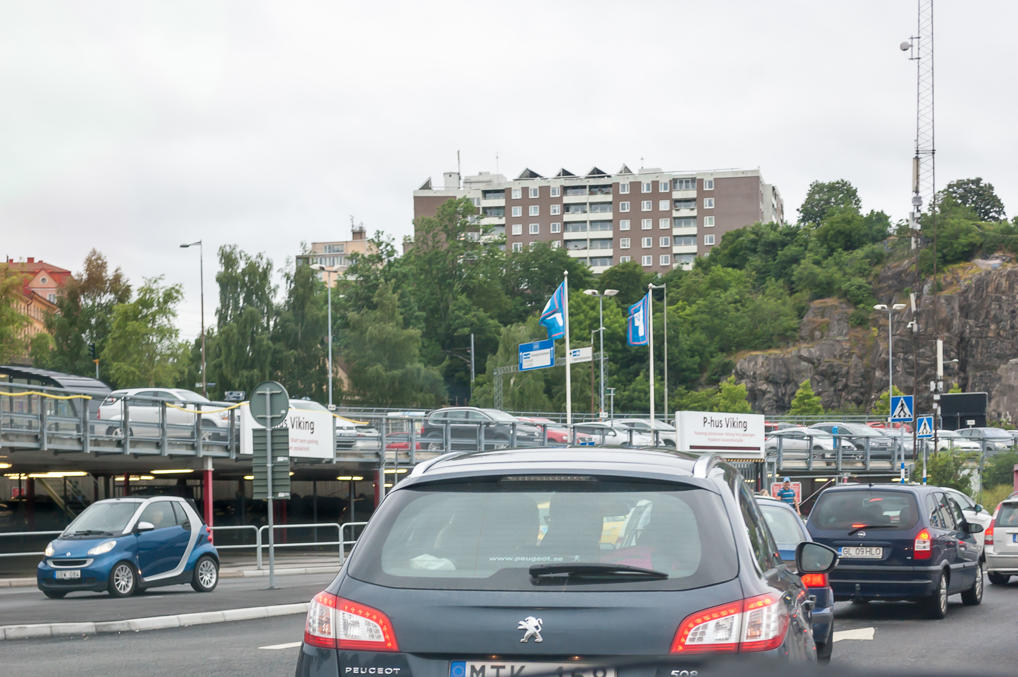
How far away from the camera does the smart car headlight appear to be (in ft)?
69.8

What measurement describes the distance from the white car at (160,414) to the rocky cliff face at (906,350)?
8003 centimetres

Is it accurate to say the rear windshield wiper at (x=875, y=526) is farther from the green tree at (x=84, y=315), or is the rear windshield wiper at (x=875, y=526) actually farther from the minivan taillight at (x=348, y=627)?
the green tree at (x=84, y=315)

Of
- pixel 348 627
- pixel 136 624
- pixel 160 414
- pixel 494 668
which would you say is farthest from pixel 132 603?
pixel 160 414

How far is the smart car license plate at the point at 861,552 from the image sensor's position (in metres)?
16.7

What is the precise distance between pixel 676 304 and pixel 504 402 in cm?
4347

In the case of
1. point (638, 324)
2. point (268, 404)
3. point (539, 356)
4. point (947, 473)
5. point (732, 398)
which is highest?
point (638, 324)

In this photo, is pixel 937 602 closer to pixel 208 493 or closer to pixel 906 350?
pixel 208 493

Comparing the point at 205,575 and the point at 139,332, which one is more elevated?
the point at 139,332

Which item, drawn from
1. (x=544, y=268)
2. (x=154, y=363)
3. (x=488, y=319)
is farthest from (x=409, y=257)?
(x=154, y=363)

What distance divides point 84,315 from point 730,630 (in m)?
79.0

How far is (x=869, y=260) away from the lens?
4840 inches

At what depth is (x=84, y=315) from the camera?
79688 millimetres

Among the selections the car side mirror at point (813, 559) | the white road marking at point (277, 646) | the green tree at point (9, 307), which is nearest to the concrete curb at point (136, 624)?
the white road marking at point (277, 646)

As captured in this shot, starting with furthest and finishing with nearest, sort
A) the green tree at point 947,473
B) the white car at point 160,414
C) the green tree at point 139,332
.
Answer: the green tree at point 139,332
the green tree at point 947,473
the white car at point 160,414
